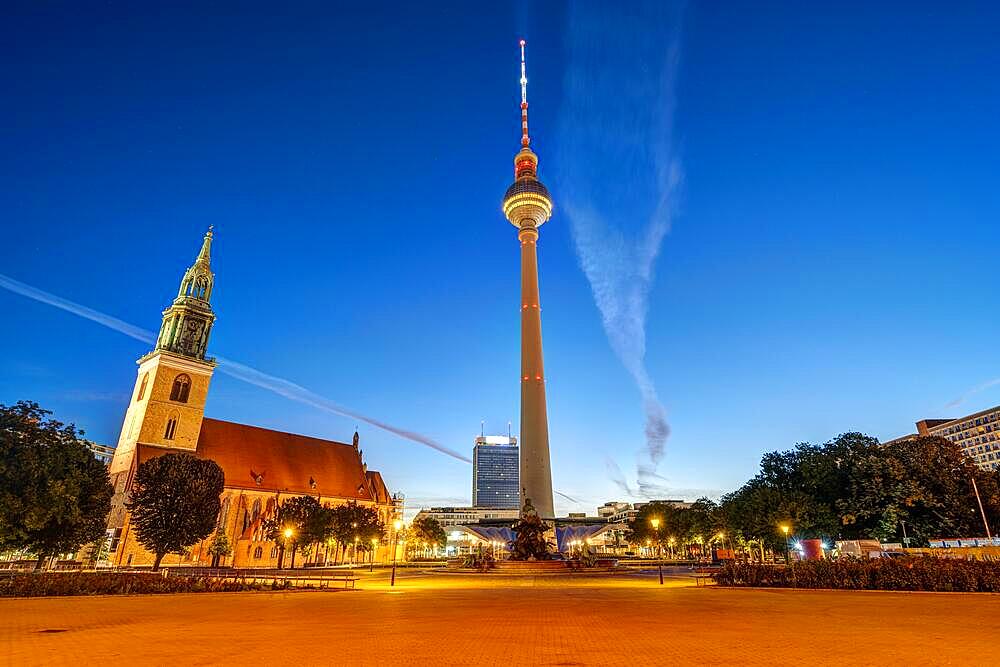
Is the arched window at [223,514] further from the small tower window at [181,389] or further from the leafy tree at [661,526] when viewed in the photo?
the leafy tree at [661,526]

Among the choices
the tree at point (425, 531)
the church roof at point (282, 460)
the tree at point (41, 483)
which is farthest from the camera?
the tree at point (425, 531)

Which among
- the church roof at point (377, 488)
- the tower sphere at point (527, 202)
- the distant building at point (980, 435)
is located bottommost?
the church roof at point (377, 488)

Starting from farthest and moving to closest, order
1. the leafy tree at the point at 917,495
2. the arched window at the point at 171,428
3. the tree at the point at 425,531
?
the tree at the point at 425,531
the arched window at the point at 171,428
the leafy tree at the point at 917,495

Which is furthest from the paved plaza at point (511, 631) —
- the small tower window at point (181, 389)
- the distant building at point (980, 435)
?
the distant building at point (980, 435)

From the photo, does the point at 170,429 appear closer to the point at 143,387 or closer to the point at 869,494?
the point at 143,387

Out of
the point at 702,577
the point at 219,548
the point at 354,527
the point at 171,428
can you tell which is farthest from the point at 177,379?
the point at 702,577

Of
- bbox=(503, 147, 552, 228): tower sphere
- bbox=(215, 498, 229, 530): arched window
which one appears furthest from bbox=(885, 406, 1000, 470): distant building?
bbox=(215, 498, 229, 530): arched window
